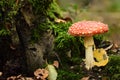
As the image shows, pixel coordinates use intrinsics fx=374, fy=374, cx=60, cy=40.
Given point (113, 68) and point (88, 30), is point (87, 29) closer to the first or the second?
point (88, 30)

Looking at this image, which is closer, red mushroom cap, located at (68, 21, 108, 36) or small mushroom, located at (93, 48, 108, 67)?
red mushroom cap, located at (68, 21, 108, 36)

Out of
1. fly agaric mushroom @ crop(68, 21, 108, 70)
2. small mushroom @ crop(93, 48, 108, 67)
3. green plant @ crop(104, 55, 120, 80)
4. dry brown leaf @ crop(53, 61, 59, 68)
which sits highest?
fly agaric mushroom @ crop(68, 21, 108, 70)

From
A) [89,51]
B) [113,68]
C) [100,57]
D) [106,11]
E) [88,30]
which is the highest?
[88,30]

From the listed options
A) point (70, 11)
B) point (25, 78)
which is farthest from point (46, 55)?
point (70, 11)

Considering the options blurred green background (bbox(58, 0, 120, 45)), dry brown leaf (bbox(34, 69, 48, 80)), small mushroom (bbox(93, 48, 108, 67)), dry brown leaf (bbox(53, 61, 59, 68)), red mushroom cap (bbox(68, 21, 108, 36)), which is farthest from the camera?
blurred green background (bbox(58, 0, 120, 45))

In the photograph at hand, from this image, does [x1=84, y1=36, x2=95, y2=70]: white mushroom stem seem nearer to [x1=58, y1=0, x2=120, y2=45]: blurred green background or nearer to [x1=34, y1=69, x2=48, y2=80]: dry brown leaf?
[x1=34, y1=69, x2=48, y2=80]: dry brown leaf

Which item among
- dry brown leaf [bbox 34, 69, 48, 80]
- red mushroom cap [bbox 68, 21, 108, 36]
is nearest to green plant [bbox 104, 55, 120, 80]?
red mushroom cap [bbox 68, 21, 108, 36]

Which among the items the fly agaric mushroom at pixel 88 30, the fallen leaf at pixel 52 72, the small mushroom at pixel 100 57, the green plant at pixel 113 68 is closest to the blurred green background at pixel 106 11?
the green plant at pixel 113 68

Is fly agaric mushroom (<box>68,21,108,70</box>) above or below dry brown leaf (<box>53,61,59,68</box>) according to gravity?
above

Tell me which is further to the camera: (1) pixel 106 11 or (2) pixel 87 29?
(1) pixel 106 11

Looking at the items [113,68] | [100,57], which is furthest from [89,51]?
[113,68]
